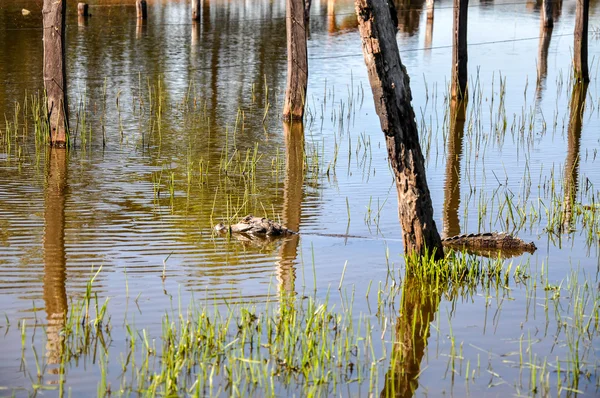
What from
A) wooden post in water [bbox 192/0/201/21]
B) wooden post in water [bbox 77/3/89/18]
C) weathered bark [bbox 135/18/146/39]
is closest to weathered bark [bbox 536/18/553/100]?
weathered bark [bbox 135/18/146/39]

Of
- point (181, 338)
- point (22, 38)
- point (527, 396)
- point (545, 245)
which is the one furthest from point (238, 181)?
point (22, 38)

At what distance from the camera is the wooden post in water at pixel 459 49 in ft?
48.8

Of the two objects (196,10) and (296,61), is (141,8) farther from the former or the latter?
(296,61)

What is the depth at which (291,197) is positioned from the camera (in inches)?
358

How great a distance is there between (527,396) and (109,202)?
5.30 m

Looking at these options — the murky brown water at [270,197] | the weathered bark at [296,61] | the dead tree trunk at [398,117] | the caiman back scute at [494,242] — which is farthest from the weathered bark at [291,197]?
the caiman back scute at [494,242]

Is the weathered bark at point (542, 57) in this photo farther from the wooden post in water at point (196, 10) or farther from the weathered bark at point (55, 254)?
the wooden post in water at point (196, 10)

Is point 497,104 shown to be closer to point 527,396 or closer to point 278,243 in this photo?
point 278,243

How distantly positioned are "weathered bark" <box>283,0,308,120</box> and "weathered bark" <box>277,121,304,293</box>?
24 centimetres

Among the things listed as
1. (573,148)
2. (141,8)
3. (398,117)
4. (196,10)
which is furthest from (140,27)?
(398,117)

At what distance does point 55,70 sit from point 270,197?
340 centimetres

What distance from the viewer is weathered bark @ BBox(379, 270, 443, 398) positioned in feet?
15.1

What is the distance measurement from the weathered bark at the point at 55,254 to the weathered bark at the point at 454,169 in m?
3.36

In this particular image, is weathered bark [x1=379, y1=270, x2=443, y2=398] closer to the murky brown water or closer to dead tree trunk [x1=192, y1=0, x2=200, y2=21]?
the murky brown water
